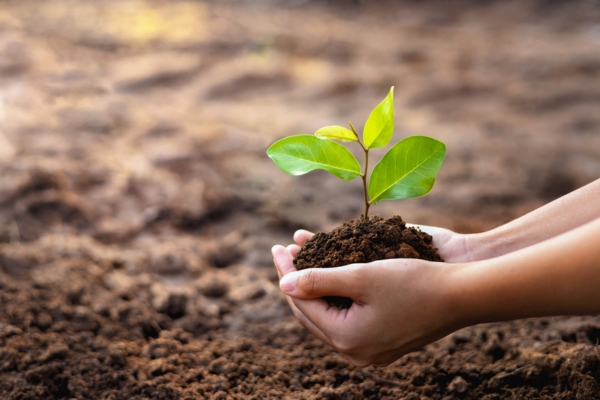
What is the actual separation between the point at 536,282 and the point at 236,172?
6.34ft

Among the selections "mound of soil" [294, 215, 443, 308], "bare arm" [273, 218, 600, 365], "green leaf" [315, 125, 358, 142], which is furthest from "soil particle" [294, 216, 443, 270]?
"green leaf" [315, 125, 358, 142]

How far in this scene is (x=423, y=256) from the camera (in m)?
1.24

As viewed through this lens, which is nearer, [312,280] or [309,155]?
[312,280]

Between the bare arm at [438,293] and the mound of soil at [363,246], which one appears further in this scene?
the mound of soil at [363,246]

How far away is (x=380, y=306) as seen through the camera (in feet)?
3.44

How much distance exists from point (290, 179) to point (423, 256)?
153 centimetres

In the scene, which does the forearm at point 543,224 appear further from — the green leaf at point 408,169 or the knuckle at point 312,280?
the knuckle at point 312,280

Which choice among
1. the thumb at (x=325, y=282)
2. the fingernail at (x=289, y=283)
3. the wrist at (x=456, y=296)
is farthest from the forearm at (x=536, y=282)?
the fingernail at (x=289, y=283)

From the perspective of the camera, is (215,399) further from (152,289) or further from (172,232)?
(172,232)

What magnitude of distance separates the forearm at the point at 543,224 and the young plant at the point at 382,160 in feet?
0.74

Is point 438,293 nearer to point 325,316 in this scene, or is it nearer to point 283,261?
point 325,316

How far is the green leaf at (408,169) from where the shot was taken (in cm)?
118

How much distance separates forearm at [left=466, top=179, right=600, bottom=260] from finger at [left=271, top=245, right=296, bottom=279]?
436 millimetres

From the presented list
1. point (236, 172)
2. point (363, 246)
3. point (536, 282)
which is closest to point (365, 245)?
point (363, 246)
